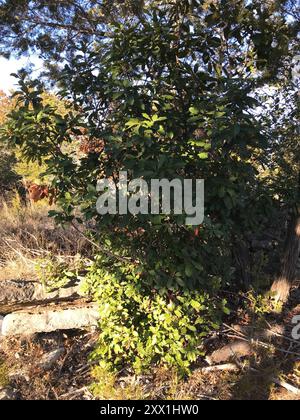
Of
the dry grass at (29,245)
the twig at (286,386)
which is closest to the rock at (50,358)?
the dry grass at (29,245)

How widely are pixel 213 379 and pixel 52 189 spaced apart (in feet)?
6.26

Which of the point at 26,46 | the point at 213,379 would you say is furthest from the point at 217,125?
the point at 26,46

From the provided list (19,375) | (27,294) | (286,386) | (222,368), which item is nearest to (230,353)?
(222,368)

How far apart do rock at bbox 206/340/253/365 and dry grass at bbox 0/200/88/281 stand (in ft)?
6.03

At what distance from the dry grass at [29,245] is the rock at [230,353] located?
184 centimetres

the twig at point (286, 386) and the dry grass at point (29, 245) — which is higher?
the dry grass at point (29, 245)

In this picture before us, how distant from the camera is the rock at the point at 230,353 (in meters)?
3.31

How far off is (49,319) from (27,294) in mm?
557

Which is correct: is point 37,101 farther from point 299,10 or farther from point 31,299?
point 299,10

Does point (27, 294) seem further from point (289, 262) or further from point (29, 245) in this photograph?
point (289, 262)

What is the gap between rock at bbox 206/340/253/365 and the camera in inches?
130

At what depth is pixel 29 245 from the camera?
4.73 metres

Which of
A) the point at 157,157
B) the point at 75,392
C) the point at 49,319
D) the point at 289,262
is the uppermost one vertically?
the point at 157,157

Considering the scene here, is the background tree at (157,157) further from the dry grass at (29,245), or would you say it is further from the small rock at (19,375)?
the dry grass at (29,245)
